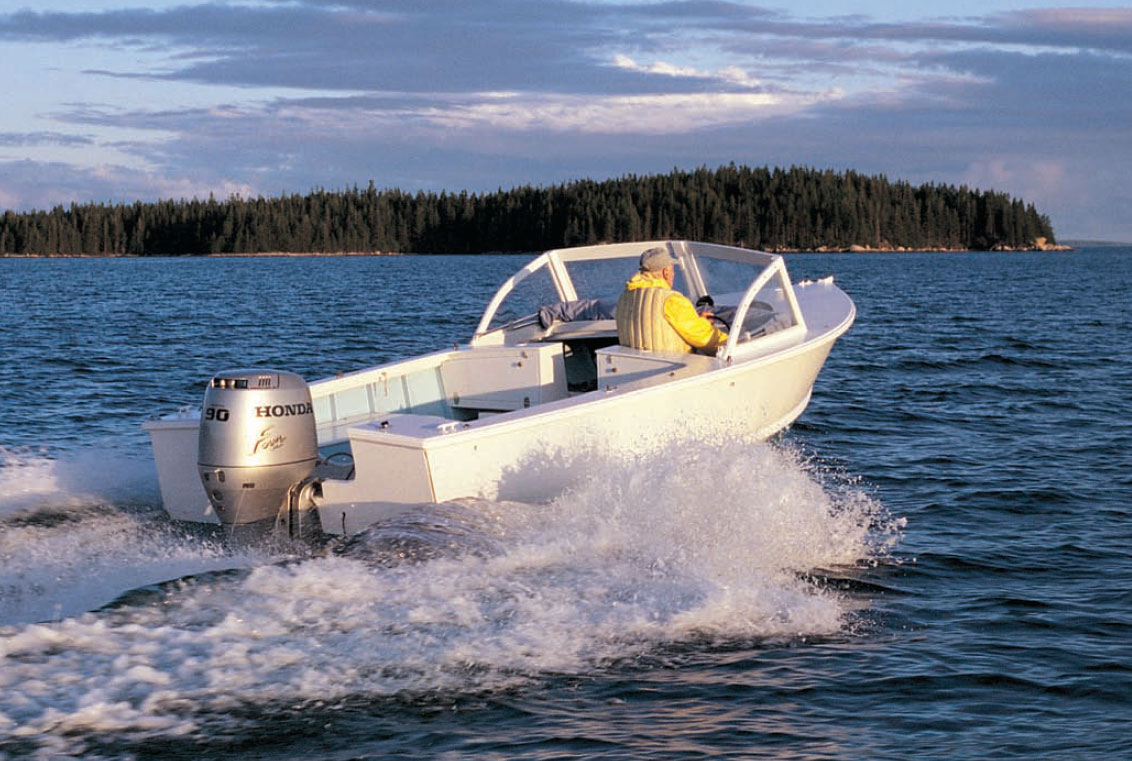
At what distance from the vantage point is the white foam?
5.12 meters

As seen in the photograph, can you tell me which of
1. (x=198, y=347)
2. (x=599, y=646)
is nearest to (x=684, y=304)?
(x=599, y=646)

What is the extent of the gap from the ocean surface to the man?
141cm

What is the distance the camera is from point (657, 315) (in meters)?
9.41

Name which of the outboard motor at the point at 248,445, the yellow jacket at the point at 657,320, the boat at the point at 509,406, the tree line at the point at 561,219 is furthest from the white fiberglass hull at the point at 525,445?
the tree line at the point at 561,219

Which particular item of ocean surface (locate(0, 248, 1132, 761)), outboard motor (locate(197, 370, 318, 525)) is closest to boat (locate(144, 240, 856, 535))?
outboard motor (locate(197, 370, 318, 525))

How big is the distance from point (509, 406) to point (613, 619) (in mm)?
4127

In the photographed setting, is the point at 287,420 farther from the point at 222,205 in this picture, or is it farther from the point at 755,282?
the point at 222,205

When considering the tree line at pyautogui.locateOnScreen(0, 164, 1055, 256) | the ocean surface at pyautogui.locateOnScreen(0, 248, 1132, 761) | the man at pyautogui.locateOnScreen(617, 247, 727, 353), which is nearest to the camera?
the ocean surface at pyautogui.locateOnScreen(0, 248, 1132, 761)

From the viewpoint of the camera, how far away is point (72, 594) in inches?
254

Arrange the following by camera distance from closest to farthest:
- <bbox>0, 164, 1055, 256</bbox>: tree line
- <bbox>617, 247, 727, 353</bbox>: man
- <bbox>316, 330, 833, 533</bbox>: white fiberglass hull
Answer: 1. <bbox>316, 330, 833, 533</bbox>: white fiberglass hull
2. <bbox>617, 247, 727, 353</bbox>: man
3. <bbox>0, 164, 1055, 256</bbox>: tree line

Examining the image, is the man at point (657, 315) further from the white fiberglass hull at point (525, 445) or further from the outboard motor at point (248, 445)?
the outboard motor at point (248, 445)

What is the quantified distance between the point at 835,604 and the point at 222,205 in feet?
526

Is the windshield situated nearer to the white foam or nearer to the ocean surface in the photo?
the ocean surface

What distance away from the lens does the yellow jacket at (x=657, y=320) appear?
9422 millimetres
